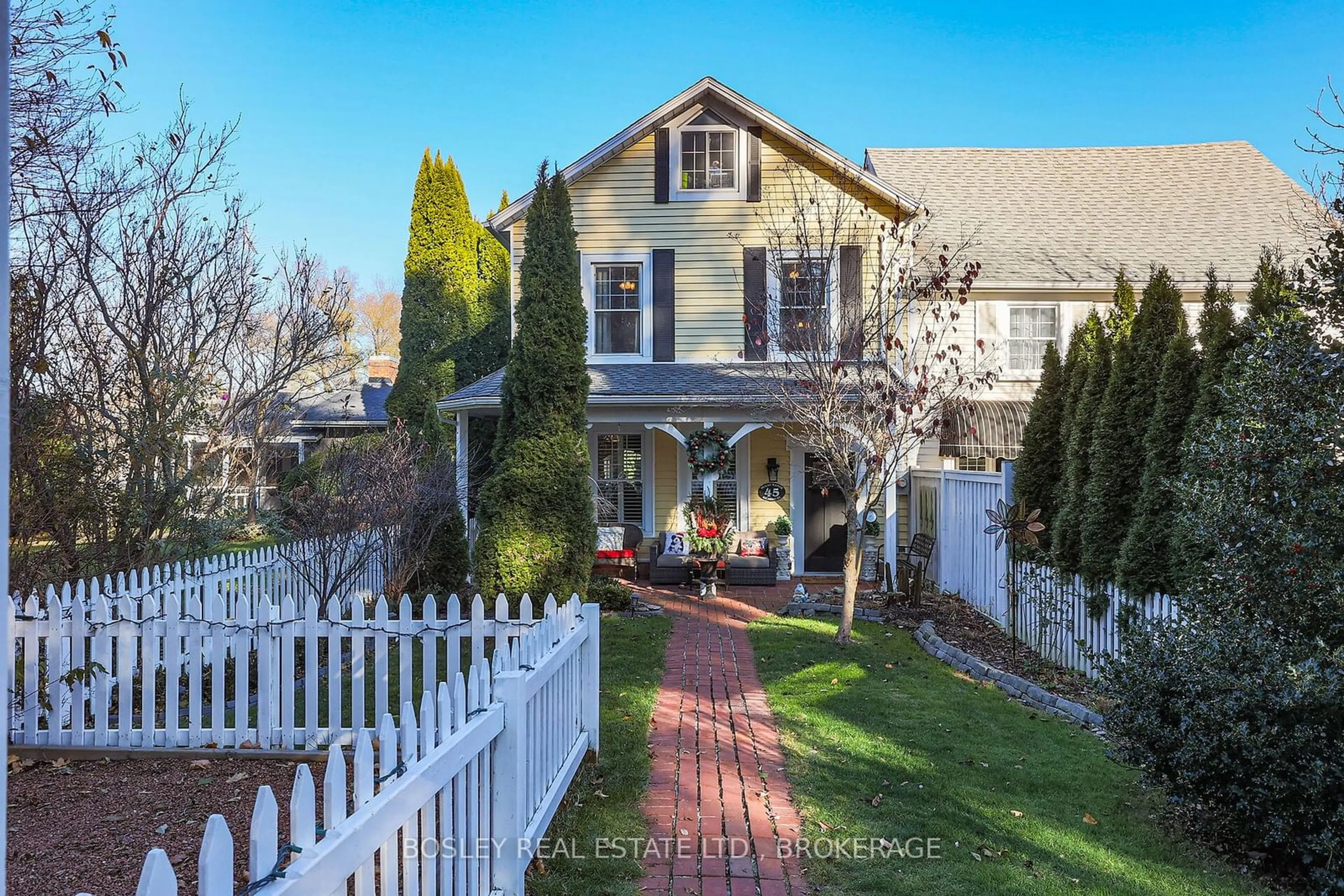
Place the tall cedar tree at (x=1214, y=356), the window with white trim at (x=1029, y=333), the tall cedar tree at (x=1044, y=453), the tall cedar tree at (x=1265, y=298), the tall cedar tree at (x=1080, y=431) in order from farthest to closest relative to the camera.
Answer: the window with white trim at (x=1029, y=333) → the tall cedar tree at (x=1044, y=453) → the tall cedar tree at (x=1080, y=431) → the tall cedar tree at (x=1214, y=356) → the tall cedar tree at (x=1265, y=298)

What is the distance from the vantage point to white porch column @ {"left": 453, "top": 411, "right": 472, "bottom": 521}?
502 inches

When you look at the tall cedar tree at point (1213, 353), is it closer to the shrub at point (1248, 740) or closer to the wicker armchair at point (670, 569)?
the shrub at point (1248, 740)

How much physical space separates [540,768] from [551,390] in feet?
20.2

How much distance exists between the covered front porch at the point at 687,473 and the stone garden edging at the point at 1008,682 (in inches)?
155

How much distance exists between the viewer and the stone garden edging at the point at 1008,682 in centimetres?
666

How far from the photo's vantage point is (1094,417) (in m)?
8.79

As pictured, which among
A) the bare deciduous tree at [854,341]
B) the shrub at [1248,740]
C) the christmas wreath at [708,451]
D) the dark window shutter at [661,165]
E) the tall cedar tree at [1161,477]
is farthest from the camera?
the dark window shutter at [661,165]

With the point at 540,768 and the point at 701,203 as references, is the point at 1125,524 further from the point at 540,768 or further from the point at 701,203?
the point at 701,203

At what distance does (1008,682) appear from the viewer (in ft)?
25.1

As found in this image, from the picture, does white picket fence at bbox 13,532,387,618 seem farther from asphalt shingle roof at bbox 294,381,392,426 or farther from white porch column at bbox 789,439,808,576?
asphalt shingle roof at bbox 294,381,392,426

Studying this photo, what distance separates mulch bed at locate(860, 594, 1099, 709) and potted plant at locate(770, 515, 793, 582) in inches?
73.1

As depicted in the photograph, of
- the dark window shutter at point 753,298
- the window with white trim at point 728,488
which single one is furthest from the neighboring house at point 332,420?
the dark window shutter at point 753,298

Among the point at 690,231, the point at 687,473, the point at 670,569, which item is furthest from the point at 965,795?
the point at 690,231

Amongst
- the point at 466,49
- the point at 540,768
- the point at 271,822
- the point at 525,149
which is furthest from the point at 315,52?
the point at 271,822
